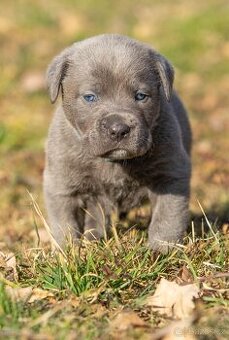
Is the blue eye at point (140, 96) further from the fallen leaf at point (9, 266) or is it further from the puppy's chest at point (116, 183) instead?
the fallen leaf at point (9, 266)

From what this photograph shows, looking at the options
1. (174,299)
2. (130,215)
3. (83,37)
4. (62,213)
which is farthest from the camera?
(83,37)

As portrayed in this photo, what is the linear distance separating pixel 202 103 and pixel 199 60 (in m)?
1.92

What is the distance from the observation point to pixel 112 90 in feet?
14.5

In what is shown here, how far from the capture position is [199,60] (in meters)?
11.9

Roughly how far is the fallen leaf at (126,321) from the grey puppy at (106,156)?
116cm

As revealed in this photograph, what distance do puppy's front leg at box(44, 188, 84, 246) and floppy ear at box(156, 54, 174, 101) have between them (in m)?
0.96

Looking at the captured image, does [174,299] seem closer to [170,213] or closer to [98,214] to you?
[170,213]

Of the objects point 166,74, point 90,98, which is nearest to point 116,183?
point 90,98

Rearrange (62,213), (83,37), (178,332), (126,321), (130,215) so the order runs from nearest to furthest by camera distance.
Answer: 1. (178,332)
2. (126,321)
3. (62,213)
4. (130,215)
5. (83,37)

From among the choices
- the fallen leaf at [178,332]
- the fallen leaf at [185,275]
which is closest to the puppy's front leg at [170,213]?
the fallen leaf at [185,275]

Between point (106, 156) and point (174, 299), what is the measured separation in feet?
4.02

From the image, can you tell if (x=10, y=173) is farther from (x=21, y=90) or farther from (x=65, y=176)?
(x=21, y=90)

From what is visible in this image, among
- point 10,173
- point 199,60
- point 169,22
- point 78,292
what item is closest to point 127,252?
point 78,292

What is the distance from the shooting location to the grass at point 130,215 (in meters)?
3.19
